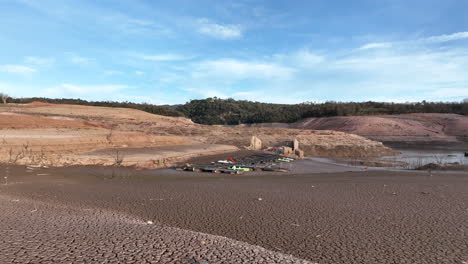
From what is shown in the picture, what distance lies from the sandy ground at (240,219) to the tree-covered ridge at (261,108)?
33.9 metres

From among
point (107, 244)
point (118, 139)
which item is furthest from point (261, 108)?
point (107, 244)

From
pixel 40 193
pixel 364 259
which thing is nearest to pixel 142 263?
pixel 364 259

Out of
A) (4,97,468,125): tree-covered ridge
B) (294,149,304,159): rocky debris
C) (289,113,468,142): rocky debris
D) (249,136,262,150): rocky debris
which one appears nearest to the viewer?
(294,149,304,159): rocky debris

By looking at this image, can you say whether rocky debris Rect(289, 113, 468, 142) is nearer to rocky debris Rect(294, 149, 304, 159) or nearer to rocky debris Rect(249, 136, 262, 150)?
rocky debris Rect(249, 136, 262, 150)

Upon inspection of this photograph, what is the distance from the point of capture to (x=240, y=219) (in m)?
5.57

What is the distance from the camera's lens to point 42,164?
11.8 meters

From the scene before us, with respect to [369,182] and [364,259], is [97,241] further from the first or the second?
[369,182]

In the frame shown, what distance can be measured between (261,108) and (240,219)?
215 ft

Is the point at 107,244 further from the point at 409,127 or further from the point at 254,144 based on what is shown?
the point at 409,127

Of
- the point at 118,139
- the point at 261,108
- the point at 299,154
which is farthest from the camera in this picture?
the point at 261,108

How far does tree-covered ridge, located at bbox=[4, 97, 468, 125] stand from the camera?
43188 millimetres

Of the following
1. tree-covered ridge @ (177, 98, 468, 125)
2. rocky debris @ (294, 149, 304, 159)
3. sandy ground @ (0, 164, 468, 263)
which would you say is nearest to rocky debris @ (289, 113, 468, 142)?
tree-covered ridge @ (177, 98, 468, 125)

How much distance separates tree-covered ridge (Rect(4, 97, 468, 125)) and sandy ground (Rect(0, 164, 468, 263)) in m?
33.9

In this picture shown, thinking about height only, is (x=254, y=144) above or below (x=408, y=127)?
below
